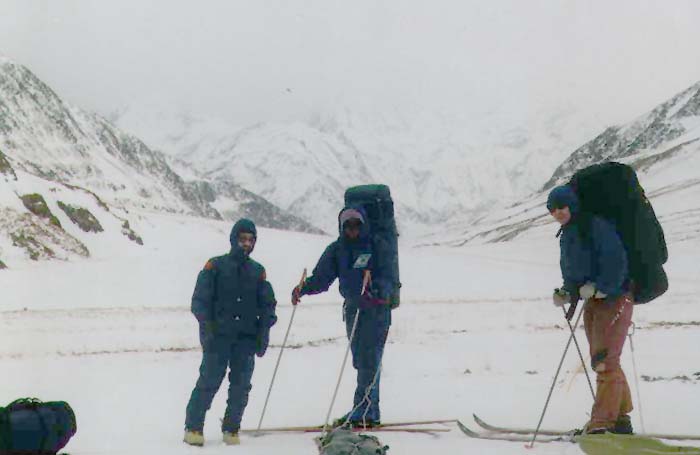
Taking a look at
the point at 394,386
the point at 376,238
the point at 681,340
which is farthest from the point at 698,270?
the point at 376,238

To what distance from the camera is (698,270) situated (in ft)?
135

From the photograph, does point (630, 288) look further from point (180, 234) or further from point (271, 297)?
point (180, 234)

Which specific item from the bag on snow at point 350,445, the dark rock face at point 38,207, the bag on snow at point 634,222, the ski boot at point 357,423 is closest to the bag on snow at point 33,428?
the bag on snow at point 350,445

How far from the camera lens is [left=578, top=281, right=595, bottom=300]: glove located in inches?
242

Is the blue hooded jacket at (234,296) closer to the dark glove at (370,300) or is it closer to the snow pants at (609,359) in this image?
the dark glove at (370,300)

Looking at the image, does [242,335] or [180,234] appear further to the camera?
[180,234]

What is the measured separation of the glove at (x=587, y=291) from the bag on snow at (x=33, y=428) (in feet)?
14.5

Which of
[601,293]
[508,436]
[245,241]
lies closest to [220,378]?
[245,241]

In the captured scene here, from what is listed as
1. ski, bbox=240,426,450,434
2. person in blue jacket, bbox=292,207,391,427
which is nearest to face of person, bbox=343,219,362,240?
person in blue jacket, bbox=292,207,391,427

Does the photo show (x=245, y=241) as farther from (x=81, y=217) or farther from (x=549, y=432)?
(x=81, y=217)

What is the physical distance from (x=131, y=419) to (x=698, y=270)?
131 ft

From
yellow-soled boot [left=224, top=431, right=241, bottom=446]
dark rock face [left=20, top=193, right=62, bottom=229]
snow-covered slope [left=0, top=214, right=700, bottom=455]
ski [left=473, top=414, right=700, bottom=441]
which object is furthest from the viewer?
dark rock face [left=20, top=193, right=62, bottom=229]

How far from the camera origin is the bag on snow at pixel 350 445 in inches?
200

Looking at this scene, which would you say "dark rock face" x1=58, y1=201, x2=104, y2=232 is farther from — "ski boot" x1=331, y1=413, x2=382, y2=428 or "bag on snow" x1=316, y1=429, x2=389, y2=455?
"bag on snow" x1=316, y1=429, x2=389, y2=455
